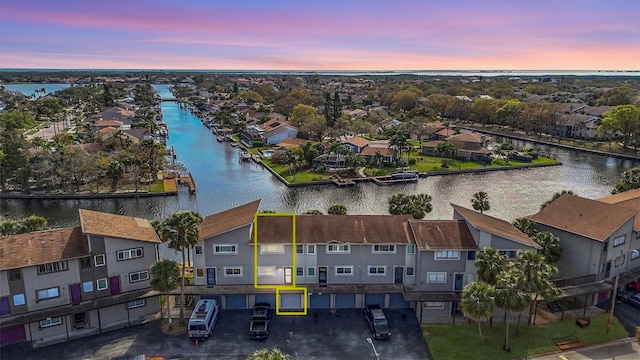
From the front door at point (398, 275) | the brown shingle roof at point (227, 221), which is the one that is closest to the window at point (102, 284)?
the brown shingle roof at point (227, 221)

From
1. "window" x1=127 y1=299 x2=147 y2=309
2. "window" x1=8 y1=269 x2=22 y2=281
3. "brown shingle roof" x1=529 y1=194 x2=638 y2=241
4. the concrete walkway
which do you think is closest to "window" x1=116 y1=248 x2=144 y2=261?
"window" x1=127 y1=299 x2=147 y2=309

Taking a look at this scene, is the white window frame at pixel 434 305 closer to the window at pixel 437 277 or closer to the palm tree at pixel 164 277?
the window at pixel 437 277

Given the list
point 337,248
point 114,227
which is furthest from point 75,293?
point 337,248

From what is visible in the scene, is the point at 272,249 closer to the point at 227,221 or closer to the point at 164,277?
the point at 227,221

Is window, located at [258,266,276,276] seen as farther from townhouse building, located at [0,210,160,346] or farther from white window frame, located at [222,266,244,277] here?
townhouse building, located at [0,210,160,346]

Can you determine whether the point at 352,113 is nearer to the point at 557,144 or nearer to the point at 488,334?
the point at 557,144

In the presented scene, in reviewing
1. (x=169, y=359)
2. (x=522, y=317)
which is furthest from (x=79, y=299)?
(x=522, y=317)

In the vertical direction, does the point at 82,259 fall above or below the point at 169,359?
above
